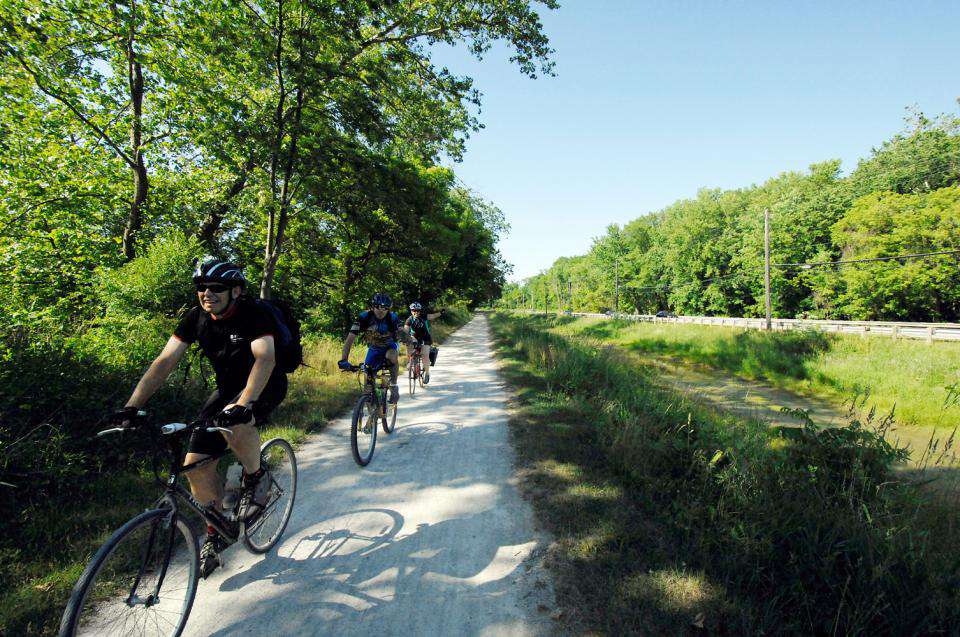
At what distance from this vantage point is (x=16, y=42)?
7.41 m

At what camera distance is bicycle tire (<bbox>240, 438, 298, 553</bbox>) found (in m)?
3.07

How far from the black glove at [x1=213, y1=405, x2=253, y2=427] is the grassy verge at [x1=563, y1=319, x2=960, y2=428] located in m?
10.2

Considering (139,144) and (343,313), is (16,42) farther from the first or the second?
(343,313)

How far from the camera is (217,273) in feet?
8.50

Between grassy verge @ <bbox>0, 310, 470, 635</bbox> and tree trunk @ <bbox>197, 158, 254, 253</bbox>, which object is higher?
tree trunk @ <bbox>197, 158, 254, 253</bbox>

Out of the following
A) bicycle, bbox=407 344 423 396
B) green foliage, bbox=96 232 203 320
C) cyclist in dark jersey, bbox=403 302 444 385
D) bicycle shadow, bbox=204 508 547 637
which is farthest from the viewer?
cyclist in dark jersey, bbox=403 302 444 385

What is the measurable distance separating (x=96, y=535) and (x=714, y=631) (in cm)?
484

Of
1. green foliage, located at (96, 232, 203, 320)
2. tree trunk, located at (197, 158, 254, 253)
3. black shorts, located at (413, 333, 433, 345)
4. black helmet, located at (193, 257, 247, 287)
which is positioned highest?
tree trunk, located at (197, 158, 254, 253)

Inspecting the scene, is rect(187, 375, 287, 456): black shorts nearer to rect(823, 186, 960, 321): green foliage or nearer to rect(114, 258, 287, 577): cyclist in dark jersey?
rect(114, 258, 287, 577): cyclist in dark jersey

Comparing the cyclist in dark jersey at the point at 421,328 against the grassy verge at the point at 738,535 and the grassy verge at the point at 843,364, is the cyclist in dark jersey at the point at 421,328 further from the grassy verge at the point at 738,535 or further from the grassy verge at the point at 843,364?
the grassy verge at the point at 843,364

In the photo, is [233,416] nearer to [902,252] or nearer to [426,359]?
[426,359]

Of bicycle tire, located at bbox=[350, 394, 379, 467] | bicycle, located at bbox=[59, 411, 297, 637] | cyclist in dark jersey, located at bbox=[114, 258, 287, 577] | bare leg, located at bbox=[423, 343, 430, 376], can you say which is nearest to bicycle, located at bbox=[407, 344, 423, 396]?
bare leg, located at bbox=[423, 343, 430, 376]

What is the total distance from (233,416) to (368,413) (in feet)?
9.46

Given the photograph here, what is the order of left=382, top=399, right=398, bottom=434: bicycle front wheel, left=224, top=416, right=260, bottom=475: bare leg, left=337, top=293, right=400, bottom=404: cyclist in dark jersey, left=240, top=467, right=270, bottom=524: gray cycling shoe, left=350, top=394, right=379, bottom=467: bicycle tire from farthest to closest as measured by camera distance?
left=382, top=399, right=398, bottom=434: bicycle front wheel < left=337, top=293, right=400, bottom=404: cyclist in dark jersey < left=350, top=394, right=379, bottom=467: bicycle tire < left=240, top=467, right=270, bottom=524: gray cycling shoe < left=224, top=416, right=260, bottom=475: bare leg
